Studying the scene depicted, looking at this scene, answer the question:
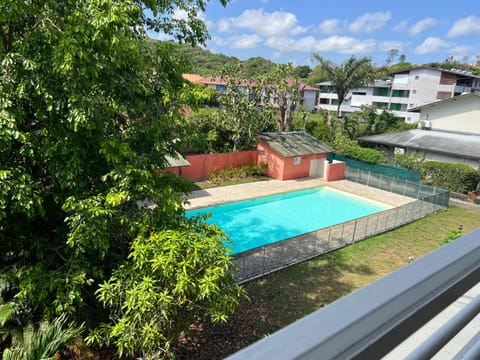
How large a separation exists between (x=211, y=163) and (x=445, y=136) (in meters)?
19.0

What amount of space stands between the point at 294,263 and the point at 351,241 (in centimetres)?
381

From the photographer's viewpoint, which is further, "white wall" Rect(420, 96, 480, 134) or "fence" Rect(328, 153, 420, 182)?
"white wall" Rect(420, 96, 480, 134)

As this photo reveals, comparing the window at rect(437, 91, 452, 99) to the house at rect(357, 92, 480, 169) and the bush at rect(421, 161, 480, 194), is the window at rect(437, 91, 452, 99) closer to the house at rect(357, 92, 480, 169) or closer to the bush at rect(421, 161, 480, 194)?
the house at rect(357, 92, 480, 169)

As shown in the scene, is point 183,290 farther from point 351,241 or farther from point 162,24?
point 351,241

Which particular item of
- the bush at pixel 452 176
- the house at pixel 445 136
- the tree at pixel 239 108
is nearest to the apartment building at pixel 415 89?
the house at pixel 445 136

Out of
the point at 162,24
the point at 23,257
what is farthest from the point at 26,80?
the point at 162,24

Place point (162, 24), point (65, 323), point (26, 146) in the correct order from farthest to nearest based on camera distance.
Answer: point (162, 24)
point (65, 323)
point (26, 146)

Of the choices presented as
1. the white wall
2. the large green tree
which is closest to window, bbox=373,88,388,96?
the white wall

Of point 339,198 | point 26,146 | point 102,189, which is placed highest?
point 26,146

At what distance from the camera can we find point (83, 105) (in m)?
6.03

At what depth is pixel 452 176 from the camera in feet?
78.8

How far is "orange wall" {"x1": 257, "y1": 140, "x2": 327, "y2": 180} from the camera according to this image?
26.2 m

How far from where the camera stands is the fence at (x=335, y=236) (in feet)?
41.9

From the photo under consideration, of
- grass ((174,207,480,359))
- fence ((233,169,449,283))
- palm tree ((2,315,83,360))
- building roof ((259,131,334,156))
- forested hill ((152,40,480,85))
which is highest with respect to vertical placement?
forested hill ((152,40,480,85))
